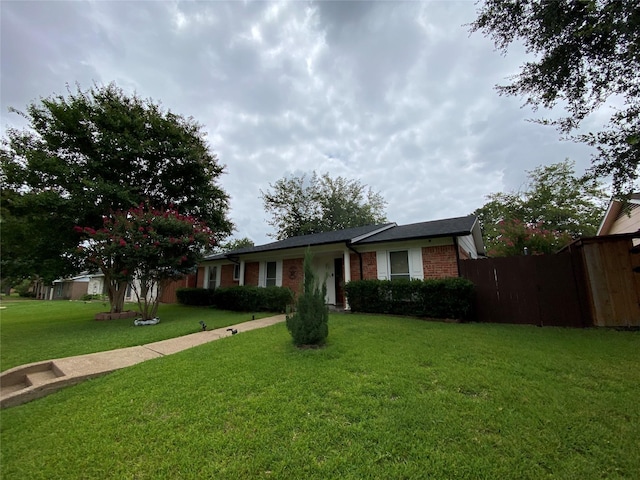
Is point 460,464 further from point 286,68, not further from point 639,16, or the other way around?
point 286,68

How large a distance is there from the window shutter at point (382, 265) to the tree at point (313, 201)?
16839 millimetres

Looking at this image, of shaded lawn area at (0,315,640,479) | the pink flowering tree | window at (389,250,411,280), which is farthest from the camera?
the pink flowering tree

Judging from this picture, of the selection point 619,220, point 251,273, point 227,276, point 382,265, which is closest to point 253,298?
point 251,273

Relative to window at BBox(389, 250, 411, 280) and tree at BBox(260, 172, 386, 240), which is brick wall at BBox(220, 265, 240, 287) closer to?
window at BBox(389, 250, 411, 280)

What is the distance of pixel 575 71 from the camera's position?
509cm

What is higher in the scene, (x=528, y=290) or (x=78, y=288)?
(x=78, y=288)

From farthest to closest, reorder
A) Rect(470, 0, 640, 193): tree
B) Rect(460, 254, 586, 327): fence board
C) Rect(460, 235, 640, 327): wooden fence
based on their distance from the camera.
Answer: Rect(460, 254, 586, 327): fence board → Rect(460, 235, 640, 327): wooden fence → Rect(470, 0, 640, 193): tree

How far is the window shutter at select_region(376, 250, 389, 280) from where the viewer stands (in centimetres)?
974

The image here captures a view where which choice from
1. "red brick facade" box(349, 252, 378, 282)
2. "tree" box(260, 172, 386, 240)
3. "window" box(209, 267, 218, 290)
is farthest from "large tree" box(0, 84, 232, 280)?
"tree" box(260, 172, 386, 240)

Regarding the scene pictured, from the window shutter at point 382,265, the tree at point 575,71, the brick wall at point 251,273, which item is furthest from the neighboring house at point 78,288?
the tree at point 575,71

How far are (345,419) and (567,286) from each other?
743cm

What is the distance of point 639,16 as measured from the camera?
Answer: 3.53 m

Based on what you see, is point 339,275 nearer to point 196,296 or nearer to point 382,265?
point 382,265

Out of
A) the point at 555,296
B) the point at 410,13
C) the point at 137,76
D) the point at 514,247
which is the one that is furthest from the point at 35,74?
the point at 514,247
